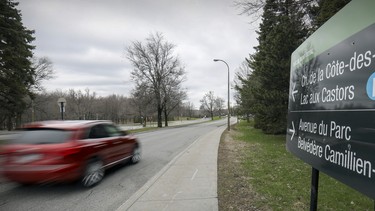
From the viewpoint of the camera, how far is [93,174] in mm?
6316

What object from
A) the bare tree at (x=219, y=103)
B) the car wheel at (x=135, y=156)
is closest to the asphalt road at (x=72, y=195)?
the car wheel at (x=135, y=156)

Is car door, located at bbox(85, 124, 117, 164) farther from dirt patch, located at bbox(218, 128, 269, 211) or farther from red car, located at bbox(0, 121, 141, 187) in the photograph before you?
dirt patch, located at bbox(218, 128, 269, 211)

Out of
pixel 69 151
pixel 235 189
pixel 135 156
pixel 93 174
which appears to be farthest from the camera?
pixel 135 156

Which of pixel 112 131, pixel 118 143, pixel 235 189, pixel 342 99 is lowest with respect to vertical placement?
pixel 235 189

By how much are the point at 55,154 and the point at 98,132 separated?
1.60 meters

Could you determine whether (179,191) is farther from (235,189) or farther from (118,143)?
(118,143)

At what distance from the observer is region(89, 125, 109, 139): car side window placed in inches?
262

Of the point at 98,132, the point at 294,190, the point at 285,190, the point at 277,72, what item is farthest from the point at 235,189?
the point at 277,72

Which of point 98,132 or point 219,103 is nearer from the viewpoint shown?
point 98,132

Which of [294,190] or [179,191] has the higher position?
[294,190]

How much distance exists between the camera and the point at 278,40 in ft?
49.0

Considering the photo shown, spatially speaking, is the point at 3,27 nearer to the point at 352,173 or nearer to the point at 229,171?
the point at 229,171

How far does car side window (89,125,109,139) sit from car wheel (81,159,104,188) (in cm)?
66

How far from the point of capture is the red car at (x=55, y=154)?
5.47 metres
